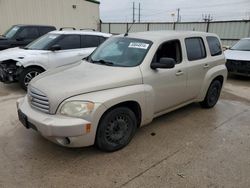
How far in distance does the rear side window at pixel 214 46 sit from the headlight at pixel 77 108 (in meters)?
3.26

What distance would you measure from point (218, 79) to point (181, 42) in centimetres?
171

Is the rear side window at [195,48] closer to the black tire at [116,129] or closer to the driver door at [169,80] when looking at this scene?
the driver door at [169,80]

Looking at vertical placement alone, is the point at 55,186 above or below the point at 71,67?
below

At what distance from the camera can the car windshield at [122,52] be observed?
3766mm

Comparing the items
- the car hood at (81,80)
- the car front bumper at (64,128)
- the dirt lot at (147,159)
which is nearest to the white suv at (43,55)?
the dirt lot at (147,159)

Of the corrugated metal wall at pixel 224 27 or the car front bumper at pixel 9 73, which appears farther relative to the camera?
the corrugated metal wall at pixel 224 27

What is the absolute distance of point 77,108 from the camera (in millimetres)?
2926

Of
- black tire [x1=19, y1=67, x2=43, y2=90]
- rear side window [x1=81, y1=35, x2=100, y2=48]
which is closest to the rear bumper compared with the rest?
rear side window [x1=81, y1=35, x2=100, y2=48]

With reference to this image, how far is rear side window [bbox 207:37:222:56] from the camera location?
16.5ft

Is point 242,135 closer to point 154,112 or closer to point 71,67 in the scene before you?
point 154,112

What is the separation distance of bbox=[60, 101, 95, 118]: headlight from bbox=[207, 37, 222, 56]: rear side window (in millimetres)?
3258

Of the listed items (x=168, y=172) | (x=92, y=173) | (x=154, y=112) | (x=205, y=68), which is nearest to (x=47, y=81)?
(x=92, y=173)

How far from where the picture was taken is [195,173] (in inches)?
117

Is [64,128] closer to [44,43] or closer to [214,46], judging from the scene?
[214,46]
